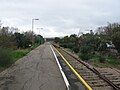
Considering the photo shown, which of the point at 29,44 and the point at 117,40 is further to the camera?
the point at 29,44

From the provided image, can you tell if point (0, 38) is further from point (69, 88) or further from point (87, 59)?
point (69, 88)

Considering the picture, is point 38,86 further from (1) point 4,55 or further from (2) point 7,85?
(1) point 4,55

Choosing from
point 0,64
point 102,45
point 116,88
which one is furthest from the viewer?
point 102,45

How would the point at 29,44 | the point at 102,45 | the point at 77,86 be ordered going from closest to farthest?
the point at 77,86, the point at 102,45, the point at 29,44

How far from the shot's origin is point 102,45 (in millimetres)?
49688

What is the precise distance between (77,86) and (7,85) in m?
3.23

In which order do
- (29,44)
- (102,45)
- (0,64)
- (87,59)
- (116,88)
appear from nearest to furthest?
(116,88) < (0,64) < (87,59) < (102,45) < (29,44)

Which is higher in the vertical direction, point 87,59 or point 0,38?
point 0,38

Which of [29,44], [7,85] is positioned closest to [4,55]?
[7,85]

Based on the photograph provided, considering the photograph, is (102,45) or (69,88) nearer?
(69,88)

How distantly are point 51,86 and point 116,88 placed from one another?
287 cm

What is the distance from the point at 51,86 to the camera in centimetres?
1341

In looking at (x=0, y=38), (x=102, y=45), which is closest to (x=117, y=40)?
(x=102, y=45)

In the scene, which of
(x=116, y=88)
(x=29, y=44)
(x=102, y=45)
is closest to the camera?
(x=116, y=88)
